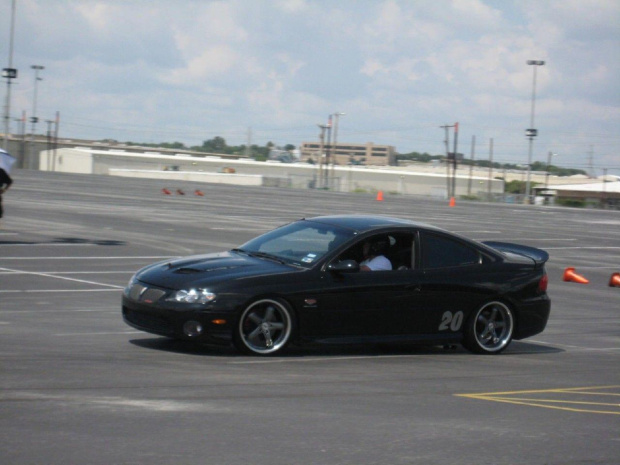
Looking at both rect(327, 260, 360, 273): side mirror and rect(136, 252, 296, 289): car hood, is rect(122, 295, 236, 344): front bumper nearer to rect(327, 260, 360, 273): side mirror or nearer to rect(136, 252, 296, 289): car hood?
rect(136, 252, 296, 289): car hood

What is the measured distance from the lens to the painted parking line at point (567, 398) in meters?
7.88

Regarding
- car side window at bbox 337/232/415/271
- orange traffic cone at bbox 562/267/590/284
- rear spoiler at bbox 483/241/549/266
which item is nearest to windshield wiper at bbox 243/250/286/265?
car side window at bbox 337/232/415/271

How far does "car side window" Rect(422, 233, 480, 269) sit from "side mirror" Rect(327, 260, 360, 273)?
3.31 ft

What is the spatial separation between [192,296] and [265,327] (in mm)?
798

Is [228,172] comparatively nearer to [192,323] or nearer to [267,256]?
[267,256]

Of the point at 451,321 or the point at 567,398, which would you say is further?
the point at 451,321

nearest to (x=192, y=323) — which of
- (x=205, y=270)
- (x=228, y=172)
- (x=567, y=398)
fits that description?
(x=205, y=270)

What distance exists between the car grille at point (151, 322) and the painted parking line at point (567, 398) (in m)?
2.85

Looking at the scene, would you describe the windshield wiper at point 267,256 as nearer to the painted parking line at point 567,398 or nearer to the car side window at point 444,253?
the car side window at point 444,253

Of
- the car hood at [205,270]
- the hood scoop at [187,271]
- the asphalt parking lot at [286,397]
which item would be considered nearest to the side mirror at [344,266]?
the car hood at [205,270]

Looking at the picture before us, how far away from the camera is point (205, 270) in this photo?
31.7 feet

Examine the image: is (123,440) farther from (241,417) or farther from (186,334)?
(186,334)

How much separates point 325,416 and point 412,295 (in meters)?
3.57

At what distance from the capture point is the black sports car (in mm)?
9391
